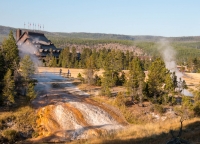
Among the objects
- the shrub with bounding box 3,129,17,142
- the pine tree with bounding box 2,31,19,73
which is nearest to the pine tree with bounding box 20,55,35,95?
the pine tree with bounding box 2,31,19,73

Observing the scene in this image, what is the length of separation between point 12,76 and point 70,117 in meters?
9.42

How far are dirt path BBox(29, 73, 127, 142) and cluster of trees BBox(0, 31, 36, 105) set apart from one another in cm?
270

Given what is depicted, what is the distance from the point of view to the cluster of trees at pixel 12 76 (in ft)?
104

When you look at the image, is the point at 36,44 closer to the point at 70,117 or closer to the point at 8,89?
the point at 8,89

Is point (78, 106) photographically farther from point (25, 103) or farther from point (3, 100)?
point (3, 100)

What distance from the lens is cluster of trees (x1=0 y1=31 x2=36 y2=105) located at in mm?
31719

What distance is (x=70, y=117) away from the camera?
1238 inches

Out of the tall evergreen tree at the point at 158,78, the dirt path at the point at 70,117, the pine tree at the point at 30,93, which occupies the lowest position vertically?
the dirt path at the point at 70,117

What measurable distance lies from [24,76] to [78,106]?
27.3 ft

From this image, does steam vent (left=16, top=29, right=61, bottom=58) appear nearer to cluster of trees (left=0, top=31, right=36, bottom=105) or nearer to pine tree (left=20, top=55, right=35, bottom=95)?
cluster of trees (left=0, top=31, right=36, bottom=105)

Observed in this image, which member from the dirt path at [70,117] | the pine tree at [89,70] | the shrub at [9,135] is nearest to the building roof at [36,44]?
the pine tree at [89,70]

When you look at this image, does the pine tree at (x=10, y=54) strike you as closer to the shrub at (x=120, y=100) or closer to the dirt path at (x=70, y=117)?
the dirt path at (x=70, y=117)

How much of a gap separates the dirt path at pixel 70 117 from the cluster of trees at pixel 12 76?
2.70 m

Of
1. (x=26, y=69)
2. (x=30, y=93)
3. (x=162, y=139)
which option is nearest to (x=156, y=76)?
(x=30, y=93)
